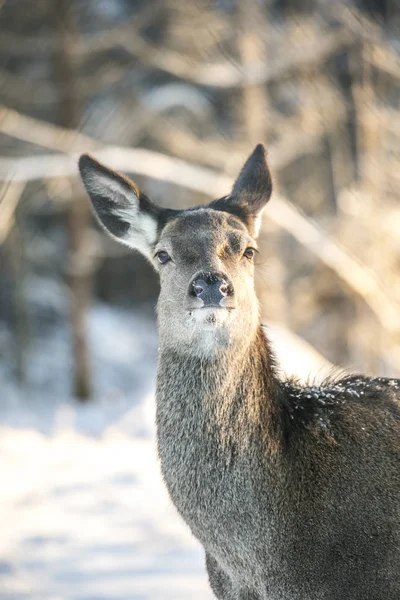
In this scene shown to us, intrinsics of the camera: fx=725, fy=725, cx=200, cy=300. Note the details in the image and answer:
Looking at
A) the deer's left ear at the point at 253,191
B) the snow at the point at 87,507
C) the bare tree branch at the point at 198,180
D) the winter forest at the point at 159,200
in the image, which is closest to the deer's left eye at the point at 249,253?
the deer's left ear at the point at 253,191

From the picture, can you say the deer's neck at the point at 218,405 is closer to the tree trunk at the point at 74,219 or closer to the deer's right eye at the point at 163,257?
the deer's right eye at the point at 163,257

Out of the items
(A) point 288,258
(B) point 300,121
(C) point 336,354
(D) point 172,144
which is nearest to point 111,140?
(D) point 172,144

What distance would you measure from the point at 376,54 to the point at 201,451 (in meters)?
11.6

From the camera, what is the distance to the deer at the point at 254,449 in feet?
11.3

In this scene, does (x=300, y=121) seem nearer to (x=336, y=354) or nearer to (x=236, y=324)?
(x=336, y=354)

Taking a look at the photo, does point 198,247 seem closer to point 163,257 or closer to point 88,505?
point 163,257

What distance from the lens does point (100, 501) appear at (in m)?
8.47

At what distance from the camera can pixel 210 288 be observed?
11.4 feet

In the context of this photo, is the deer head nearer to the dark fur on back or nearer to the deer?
the deer

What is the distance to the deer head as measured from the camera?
3547 mm

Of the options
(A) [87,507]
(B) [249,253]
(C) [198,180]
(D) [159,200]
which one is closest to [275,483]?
(B) [249,253]

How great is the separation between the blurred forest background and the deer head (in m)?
6.69

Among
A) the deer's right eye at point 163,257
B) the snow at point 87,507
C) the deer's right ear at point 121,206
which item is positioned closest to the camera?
the deer's right eye at point 163,257

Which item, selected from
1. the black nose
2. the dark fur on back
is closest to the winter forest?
the dark fur on back
